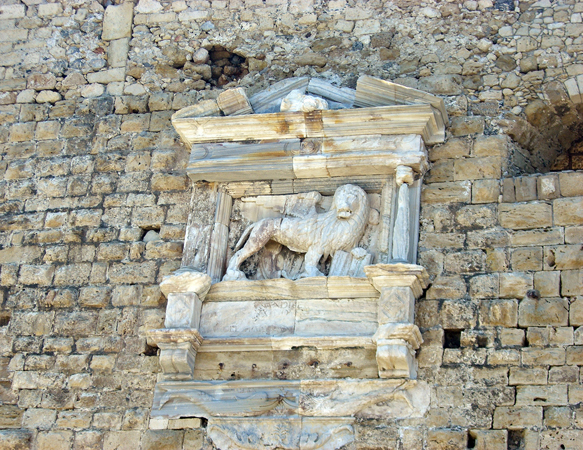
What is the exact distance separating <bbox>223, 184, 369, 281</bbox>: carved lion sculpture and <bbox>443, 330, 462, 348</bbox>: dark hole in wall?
83 cm

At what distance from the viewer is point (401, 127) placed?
6422mm

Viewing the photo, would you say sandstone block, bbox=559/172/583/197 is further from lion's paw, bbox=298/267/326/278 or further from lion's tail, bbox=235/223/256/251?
lion's tail, bbox=235/223/256/251

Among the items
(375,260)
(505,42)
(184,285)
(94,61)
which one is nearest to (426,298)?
(375,260)

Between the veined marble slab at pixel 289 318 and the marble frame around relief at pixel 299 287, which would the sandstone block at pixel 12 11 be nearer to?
the marble frame around relief at pixel 299 287

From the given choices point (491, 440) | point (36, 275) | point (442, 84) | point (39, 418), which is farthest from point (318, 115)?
point (39, 418)

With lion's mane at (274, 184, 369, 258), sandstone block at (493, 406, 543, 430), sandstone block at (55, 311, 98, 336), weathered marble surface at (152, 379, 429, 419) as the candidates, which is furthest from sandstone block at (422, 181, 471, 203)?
sandstone block at (55, 311, 98, 336)

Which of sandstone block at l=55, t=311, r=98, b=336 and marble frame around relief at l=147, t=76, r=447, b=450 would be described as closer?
marble frame around relief at l=147, t=76, r=447, b=450

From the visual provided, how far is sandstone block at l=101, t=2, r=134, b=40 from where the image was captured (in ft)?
25.2

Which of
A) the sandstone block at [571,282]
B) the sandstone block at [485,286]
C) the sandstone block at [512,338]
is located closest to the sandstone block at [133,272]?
the sandstone block at [485,286]

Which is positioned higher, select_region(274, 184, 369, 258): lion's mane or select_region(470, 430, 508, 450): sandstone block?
select_region(274, 184, 369, 258): lion's mane

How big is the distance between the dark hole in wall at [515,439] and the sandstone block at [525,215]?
131 cm

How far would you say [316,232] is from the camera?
20.5 feet

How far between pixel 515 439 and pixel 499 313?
2.50 feet

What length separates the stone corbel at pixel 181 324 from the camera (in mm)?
5996
